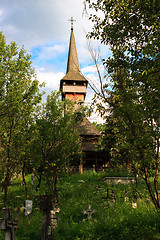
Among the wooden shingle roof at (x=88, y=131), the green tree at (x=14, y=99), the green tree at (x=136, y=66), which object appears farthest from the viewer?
the wooden shingle roof at (x=88, y=131)

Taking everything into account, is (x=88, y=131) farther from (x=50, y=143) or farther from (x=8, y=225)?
(x=8, y=225)

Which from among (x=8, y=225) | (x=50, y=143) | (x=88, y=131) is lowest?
(x=8, y=225)

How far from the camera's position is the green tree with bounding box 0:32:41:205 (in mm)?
12547

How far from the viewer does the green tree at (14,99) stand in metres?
12.5

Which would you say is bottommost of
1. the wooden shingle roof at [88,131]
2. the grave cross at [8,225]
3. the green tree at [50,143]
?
the grave cross at [8,225]

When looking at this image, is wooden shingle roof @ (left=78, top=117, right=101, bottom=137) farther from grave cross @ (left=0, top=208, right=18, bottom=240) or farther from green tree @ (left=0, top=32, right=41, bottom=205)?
grave cross @ (left=0, top=208, right=18, bottom=240)

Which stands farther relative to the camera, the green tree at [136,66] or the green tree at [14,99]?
the green tree at [14,99]

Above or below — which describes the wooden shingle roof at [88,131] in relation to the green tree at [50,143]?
above

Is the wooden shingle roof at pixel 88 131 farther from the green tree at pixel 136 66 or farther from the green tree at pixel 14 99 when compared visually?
the green tree at pixel 136 66

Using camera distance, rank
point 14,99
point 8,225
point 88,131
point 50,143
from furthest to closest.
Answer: point 88,131
point 50,143
point 14,99
point 8,225

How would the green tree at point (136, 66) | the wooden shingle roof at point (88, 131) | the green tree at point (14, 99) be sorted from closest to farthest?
1. the green tree at point (136, 66)
2. the green tree at point (14, 99)
3. the wooden shingle roof at point (88, 131)

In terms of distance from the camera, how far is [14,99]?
12500mm

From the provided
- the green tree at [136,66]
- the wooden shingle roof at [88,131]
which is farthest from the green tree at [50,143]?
the wooden shingle roof at [88,131]

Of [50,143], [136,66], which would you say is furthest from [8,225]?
[50,143]
